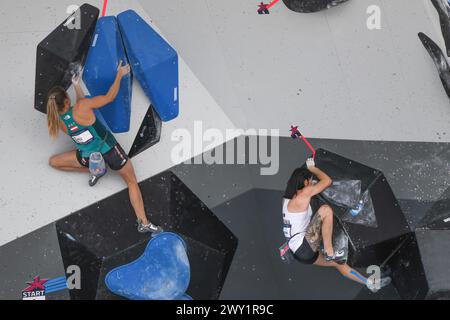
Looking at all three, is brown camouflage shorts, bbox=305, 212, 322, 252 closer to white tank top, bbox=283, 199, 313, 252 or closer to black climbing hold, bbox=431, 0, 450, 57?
white tank top, bbox=283, 199, 313, 252

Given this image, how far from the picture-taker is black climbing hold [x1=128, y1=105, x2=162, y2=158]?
14.2ft

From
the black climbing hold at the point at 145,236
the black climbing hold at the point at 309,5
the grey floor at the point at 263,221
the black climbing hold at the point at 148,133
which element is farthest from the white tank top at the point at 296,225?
the black climbing hold at the point at 309,5

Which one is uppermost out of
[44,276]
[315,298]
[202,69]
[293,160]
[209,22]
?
[209,22]

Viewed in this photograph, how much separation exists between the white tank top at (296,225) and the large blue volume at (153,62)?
95 centimetres

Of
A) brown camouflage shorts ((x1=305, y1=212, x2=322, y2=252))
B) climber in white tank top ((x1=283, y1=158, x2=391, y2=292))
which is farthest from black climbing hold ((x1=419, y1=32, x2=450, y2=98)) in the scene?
brown camouflage shorts ((x1=305, y1=212, x2=322, y2=252))

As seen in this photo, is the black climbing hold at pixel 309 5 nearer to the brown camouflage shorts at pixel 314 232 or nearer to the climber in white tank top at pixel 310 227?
the climber in white tank top at pixel 310 227

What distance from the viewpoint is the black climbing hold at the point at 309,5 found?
3.73 m

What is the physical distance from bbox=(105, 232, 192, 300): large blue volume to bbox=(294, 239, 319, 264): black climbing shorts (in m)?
0.60

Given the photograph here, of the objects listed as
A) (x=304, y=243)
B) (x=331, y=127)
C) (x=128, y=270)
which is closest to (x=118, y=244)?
(x=128, y=270)

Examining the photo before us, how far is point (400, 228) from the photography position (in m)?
3.95

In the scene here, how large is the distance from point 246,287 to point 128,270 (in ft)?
2.12

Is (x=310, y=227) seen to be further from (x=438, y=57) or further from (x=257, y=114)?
(x=438, y=57)

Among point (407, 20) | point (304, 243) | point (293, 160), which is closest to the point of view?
point (407, 20)

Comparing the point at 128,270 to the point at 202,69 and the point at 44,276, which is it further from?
the point at 202,69
